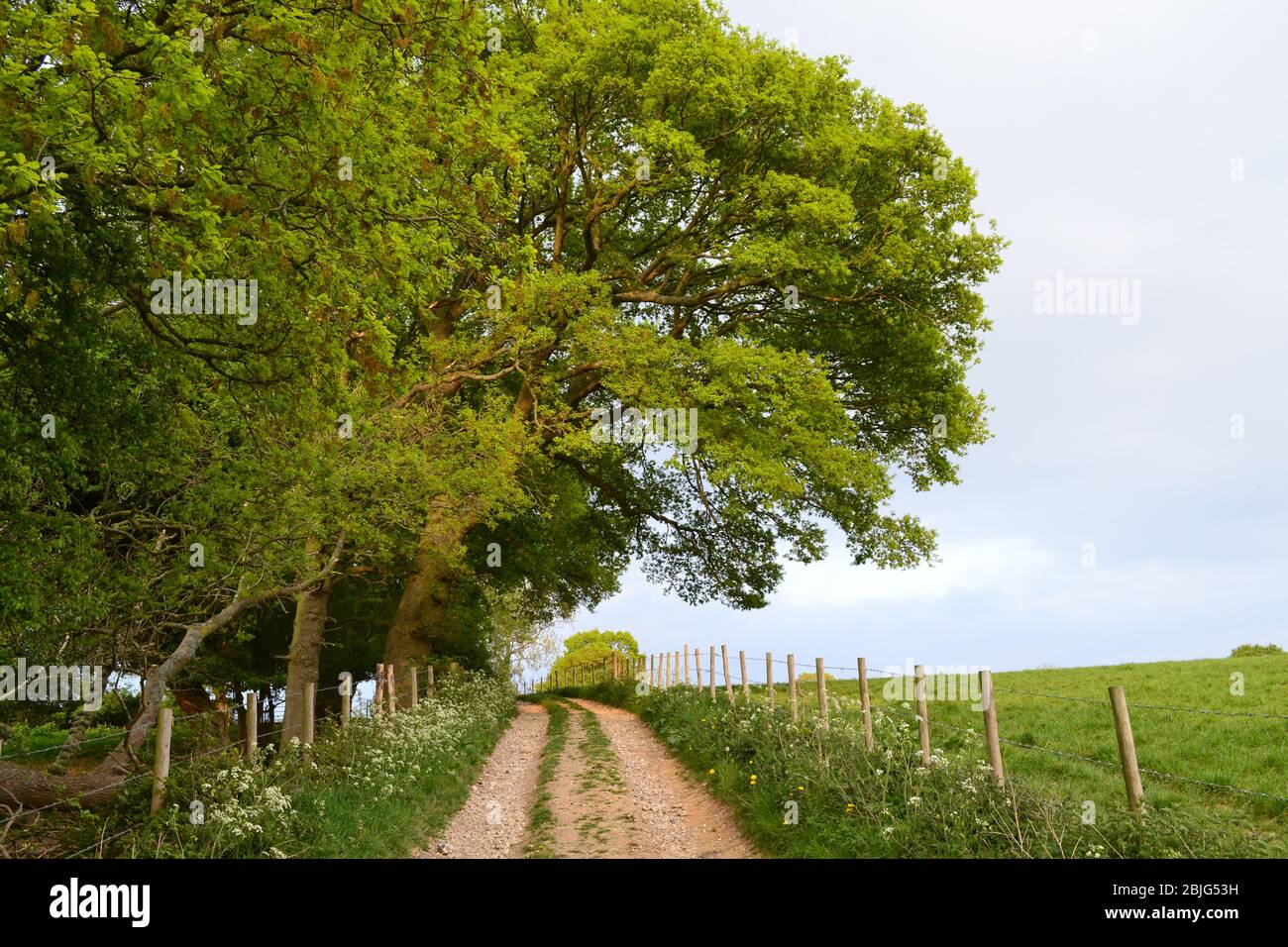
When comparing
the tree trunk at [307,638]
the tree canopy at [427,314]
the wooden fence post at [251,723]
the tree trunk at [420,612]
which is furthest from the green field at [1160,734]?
the tree trunk at [307,638]

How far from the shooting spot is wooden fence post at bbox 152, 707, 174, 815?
31.6ft

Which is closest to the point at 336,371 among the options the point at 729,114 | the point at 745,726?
the point at 745,726

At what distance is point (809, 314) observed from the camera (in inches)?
912

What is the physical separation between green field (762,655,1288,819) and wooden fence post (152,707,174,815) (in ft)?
31.2

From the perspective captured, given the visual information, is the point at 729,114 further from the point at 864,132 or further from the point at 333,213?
the point at 333,213

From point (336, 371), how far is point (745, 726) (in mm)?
8738

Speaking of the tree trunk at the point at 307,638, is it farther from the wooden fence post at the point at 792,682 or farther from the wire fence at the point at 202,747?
the wooden fence post at the point at 792,682

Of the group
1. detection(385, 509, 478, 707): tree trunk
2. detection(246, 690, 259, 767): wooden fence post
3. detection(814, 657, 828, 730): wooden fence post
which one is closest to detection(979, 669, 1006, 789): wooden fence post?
detection(814, 657, 828, 730): wooden fence post

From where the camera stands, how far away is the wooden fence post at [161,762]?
9641 millimetres

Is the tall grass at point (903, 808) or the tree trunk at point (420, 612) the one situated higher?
the tree trunk at point (420, 612)

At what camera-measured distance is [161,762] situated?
9.77m

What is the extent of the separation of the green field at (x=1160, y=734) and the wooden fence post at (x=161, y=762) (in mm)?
9517

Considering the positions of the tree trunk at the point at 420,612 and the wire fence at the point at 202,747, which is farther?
the tree trunk at the point at 420,612
